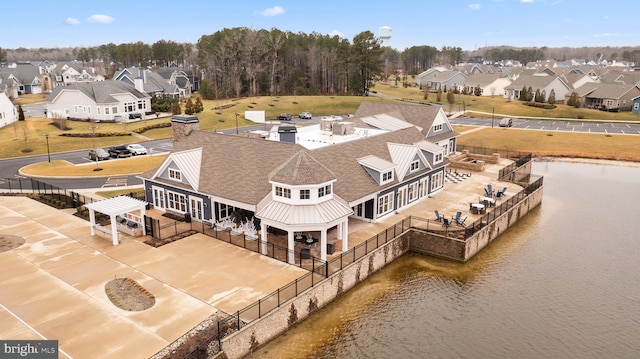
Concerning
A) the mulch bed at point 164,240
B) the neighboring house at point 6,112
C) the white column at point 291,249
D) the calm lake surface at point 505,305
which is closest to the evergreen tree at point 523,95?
the calm lake surface at point 505,305

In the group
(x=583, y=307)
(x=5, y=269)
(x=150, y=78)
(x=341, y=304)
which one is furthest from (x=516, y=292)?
(x=150, y=78)

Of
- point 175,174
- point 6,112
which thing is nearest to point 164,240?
point 175,174

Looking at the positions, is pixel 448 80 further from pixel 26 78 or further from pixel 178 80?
pixel 26 78

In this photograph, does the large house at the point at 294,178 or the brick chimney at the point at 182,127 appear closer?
the large house at the point at 294,178

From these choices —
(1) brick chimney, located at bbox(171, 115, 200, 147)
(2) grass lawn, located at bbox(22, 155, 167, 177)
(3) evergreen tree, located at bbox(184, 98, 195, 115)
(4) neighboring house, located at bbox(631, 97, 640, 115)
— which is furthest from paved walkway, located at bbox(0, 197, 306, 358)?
(4) neighboring house, located at bbox(631, 97, 640, 115)

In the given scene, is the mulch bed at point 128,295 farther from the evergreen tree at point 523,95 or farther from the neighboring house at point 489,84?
the neighboring house at point 489,84

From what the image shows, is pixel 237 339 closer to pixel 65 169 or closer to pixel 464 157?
pixel 65 169
